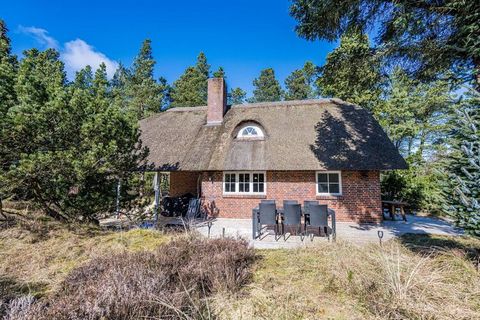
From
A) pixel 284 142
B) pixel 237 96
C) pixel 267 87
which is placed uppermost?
pixel 267 87

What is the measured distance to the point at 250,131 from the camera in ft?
38.6

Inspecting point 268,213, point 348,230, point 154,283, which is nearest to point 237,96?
point 348,230

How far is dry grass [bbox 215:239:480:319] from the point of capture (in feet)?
9.95

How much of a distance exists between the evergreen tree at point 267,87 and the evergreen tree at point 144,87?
44.4ft

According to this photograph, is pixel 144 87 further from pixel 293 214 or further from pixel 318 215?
pixel 318 215

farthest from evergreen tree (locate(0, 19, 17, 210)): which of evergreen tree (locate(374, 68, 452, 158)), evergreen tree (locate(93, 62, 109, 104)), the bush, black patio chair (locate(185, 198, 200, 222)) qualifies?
evergreen tree (locate(374, 68, 452, 158))

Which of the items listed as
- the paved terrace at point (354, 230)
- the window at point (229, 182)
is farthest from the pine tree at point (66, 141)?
the window at point (229, 182)

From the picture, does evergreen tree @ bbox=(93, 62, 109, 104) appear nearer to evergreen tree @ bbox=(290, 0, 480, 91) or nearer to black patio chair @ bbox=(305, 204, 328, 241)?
evergreen tree @ bbox=(290, 0, 480, 91)

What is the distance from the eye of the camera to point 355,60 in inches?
245

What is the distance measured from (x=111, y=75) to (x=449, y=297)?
38049mm

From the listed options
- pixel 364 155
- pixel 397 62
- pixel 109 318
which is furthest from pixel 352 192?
pixel 109 318

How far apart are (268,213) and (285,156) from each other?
12.5 ft

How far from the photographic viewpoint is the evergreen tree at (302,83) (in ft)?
101

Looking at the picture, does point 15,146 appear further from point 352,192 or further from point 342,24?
point 352,192
